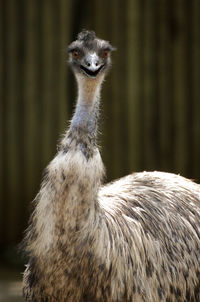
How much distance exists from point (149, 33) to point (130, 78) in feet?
1.53

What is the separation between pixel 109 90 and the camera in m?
7.14

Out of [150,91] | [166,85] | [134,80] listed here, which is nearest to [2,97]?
[134,80]

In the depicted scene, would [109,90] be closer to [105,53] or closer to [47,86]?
[47,86]

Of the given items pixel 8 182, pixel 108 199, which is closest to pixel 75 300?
pixel 108 199

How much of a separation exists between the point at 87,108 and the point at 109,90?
11.7ft

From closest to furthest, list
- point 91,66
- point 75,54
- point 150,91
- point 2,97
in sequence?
point 91,66
point 75,54
point 2,97
point 150,91

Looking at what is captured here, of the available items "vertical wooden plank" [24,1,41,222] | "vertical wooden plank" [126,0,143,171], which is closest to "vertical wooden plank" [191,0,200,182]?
"vertical wooden plank" [126,0,143,171]

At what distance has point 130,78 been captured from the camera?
7164mm

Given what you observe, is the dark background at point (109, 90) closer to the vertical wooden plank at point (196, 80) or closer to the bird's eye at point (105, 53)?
the vertical wooden plank at point (196, 80)

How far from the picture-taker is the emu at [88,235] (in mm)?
3541

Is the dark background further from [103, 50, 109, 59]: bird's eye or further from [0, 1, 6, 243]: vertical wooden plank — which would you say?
[103, 50, 109, 59]: bird's eye

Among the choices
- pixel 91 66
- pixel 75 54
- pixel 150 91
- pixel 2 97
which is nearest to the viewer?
pixel 91 66

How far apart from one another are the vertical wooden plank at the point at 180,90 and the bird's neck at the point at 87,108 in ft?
12.0

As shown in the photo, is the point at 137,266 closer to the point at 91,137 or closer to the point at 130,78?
the point at 91,137
